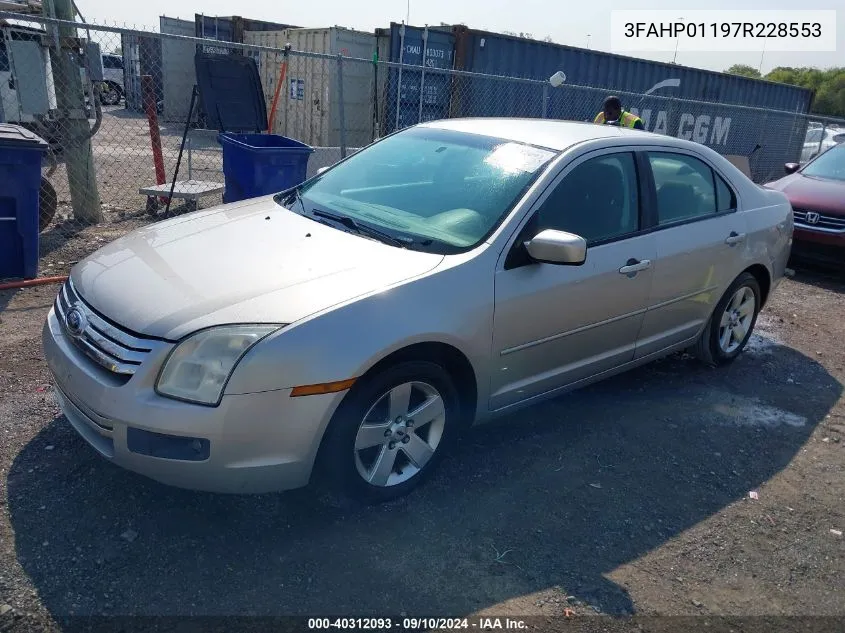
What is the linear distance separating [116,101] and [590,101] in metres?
18.6

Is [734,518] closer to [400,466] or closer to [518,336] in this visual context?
[518,336]

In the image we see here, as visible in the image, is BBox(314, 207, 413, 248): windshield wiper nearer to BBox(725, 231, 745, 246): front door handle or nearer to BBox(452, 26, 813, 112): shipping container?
BBox(725, 231, 745, 246): front door handle

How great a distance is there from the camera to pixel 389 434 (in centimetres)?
304

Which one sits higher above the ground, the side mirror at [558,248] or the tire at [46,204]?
the side mirror at [558,248]

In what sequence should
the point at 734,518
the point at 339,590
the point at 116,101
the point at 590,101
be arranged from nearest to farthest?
the point at 339,590 → the point at 734,518 → the point at 590,101 → the point at 116,101

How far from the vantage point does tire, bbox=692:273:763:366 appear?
4.86m

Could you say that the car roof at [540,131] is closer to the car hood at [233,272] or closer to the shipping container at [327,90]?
the car hood at [233,272]

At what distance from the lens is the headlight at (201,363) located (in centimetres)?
259

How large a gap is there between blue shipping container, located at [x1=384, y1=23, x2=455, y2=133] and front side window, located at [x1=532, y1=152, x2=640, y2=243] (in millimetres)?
9862

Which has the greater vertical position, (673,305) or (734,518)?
(673,305)

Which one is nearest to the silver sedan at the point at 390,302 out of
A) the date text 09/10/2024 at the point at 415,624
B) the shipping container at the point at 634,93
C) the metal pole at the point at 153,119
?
the date text 09/10/2024 at the point at 415,624

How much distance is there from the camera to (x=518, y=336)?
337cm

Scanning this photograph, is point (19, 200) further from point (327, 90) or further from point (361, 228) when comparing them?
point (327, 90)

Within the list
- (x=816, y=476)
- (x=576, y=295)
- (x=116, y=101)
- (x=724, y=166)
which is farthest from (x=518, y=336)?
(x=116, y=101)
